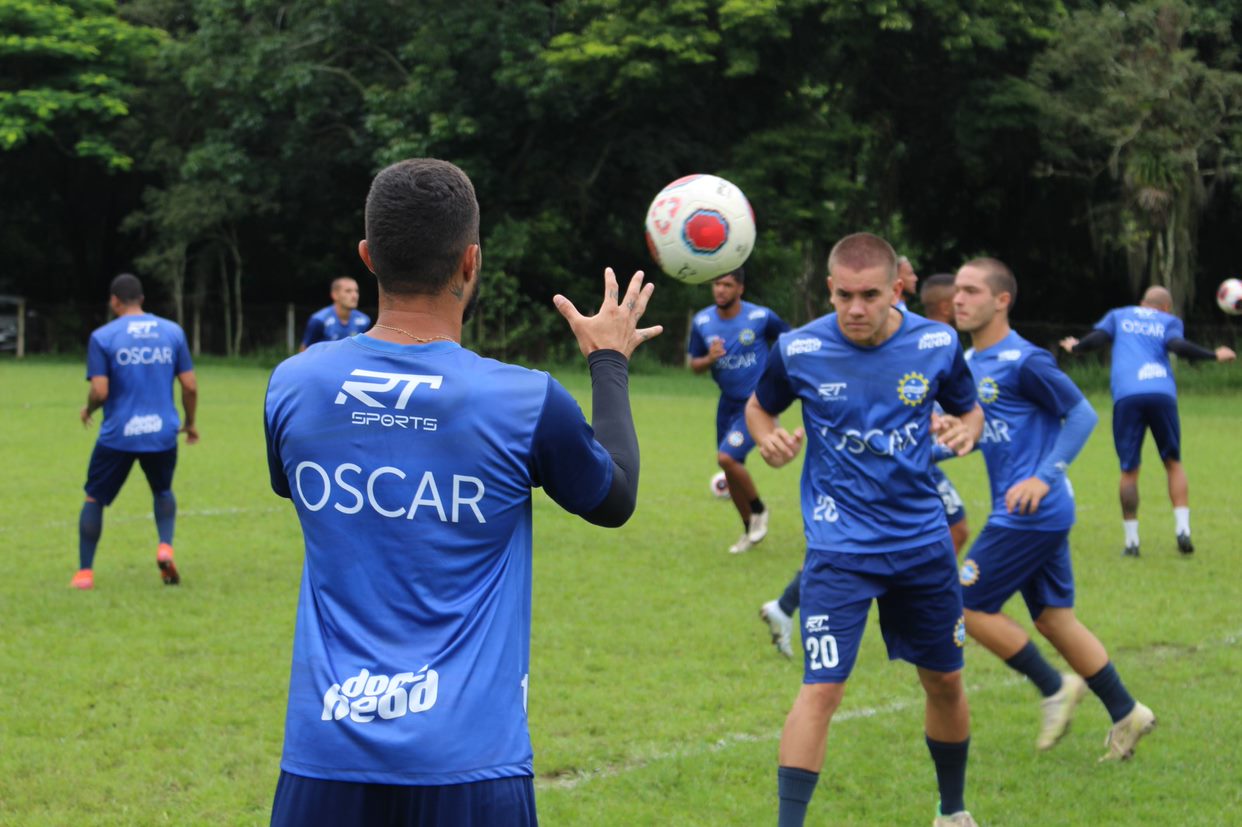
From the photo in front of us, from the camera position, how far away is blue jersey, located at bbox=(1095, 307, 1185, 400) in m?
11.8

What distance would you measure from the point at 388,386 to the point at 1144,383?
10.2 metres

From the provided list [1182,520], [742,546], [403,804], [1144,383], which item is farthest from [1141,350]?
[403,804]

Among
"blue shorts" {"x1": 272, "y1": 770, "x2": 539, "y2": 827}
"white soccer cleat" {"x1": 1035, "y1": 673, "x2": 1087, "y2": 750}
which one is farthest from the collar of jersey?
"white soccer cleat" {"x1": 1035, "y1": 673, "x2": 1087, "y2": 750}

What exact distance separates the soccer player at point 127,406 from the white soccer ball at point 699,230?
4605 millimetres

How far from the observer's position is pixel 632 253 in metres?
36.5

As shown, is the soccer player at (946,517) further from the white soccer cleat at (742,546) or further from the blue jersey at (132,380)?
the blue jersey at (132,380)

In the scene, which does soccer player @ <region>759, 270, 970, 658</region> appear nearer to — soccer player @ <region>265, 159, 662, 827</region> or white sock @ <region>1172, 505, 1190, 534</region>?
white sock @ <region>1172, 505, 1190, 534</region>

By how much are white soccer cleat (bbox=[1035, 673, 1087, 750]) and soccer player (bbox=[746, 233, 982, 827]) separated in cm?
118

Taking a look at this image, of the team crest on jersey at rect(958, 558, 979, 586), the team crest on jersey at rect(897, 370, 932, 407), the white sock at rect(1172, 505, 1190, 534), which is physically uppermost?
the team crest on jersey at rect(897, 370, 932, 407)

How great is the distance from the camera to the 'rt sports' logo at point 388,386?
9.35 feet

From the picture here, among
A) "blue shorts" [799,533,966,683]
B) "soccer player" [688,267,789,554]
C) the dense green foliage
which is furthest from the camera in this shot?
the dense green foliage

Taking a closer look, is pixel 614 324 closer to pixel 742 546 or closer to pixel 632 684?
pixel 632 684

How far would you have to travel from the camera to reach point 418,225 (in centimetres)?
289

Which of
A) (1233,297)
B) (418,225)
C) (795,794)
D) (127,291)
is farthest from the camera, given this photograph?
(1233,297)
